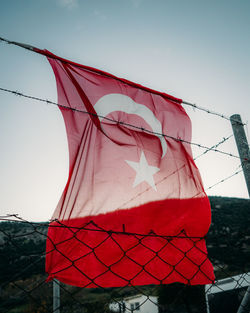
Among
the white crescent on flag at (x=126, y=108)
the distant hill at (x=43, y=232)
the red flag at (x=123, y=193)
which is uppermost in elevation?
the distant hill at (x=43, y=232)

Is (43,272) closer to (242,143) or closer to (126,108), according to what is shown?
(126,108)

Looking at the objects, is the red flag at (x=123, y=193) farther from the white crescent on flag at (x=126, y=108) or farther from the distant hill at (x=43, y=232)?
the distant hill at (x=43, y=232)

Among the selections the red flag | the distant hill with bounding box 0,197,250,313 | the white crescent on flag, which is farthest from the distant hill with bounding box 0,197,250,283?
the white crescent on flag

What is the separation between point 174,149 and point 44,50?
1.87 m

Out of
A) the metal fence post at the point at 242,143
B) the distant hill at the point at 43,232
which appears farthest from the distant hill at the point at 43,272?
the metal fence post at the point at 242,143

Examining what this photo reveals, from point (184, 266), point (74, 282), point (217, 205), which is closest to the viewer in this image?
point (74, 282)

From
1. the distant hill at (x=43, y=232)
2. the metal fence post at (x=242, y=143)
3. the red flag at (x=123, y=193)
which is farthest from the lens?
the distant hill at (x=43, y=232)

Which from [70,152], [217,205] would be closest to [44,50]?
[70,152]

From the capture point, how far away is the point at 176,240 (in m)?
2.20

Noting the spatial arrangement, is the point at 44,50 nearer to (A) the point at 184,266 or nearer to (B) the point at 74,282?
(B) the point at 74,282

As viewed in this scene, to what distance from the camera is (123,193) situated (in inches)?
89.2

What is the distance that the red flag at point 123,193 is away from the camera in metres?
1.85

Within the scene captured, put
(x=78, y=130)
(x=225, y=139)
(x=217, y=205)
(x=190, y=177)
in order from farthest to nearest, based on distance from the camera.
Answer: (x=217, y=205), (x=225, y=139), (x=190, y=177), (x=78, y=130)

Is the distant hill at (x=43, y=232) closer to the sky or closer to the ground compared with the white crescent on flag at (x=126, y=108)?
closer to the sky
